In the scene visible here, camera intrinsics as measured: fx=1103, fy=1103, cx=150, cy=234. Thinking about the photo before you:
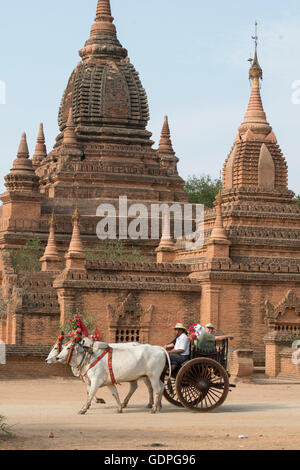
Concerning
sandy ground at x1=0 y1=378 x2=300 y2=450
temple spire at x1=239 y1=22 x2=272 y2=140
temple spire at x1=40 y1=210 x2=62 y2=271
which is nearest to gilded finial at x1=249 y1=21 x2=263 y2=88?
temple spire at x1=239 y1=22 x2=272 y2=140

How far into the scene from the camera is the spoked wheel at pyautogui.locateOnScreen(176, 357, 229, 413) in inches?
774

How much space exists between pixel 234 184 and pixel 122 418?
77.5 ft

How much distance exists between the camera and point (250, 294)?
3650 centimetres

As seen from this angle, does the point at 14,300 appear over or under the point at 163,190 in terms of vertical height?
under

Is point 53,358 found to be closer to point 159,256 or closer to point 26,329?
point 26,329

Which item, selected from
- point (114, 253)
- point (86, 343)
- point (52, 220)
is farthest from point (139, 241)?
point (86, 343)

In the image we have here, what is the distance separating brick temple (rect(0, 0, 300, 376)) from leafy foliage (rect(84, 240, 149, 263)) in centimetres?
77

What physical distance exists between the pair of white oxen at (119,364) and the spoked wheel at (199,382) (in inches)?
14.9

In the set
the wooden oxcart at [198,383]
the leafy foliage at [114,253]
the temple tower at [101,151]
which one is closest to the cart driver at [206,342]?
the wooden oxcart at [198,383]

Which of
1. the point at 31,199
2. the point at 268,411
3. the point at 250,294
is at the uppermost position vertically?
the point at 31,199

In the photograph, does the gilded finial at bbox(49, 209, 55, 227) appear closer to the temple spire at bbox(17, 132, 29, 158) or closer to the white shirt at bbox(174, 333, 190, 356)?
the temple spire at bbox(17, 132, 29, 158)

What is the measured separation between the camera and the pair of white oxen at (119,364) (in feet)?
64.0
